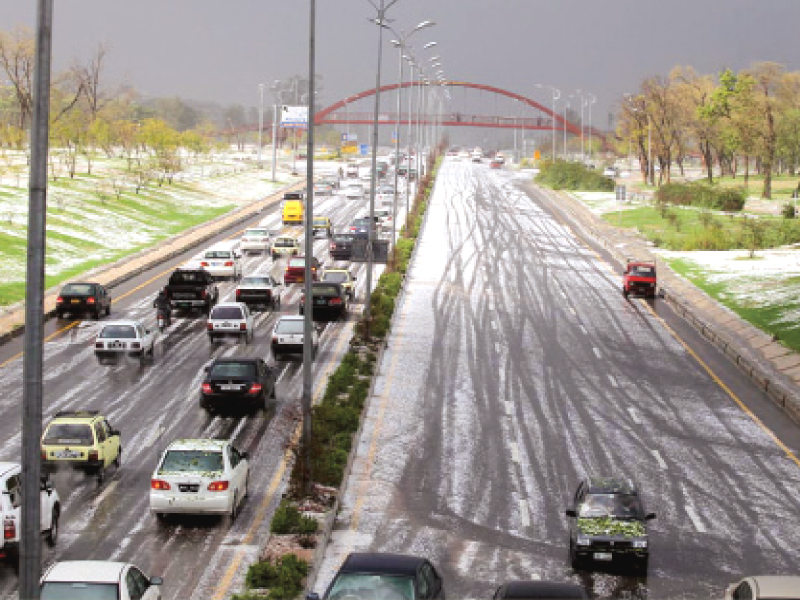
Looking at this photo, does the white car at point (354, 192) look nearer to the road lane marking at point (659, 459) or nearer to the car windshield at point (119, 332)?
the car windshield at point (119, 332)

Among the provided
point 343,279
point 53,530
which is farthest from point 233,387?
point 343,279

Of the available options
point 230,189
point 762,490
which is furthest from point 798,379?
point 230,189

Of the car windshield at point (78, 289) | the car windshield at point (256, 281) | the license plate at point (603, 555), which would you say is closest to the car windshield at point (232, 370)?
the license plate at point (603, 555)

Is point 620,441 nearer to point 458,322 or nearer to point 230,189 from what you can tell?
point 458,322

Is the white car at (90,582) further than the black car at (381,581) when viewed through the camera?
No

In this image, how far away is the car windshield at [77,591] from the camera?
15219 millimetres

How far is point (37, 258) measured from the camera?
42.7 feet

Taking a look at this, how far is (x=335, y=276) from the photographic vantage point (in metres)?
56.4

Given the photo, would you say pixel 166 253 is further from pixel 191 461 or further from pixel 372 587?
pixel 372 587

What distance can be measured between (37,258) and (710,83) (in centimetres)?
16122

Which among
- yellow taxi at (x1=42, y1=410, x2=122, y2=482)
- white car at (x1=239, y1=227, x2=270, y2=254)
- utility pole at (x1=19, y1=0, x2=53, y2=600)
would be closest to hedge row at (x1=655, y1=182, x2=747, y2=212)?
white car at (x1=239, y1=227, x2=270, y2=254)

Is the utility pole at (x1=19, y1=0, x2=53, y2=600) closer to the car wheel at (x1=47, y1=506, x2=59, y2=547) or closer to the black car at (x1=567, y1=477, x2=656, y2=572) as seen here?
the car wheel at (x1=47, y1=506, x2=59, y2=547)

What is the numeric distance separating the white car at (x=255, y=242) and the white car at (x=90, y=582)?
57106 millimetres

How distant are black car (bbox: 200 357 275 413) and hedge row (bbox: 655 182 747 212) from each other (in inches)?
2938
